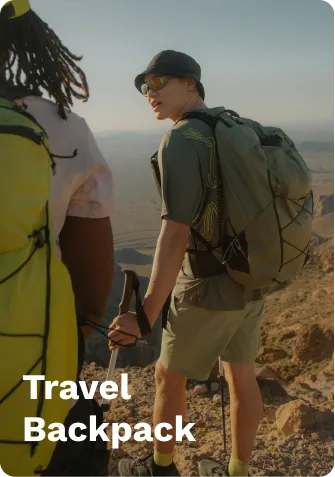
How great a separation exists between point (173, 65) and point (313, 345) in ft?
12.2

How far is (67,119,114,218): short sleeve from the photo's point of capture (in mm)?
1319

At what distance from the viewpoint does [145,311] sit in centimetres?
204

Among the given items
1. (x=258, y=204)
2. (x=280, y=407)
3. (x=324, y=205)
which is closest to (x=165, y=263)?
(x=258, y=204)

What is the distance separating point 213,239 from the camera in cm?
222

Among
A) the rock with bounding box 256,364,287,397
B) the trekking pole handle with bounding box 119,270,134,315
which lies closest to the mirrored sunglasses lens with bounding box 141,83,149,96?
the trekking pole handle with bounding box 119,270,134,315

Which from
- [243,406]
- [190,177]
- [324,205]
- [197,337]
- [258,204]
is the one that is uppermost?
[190,177]

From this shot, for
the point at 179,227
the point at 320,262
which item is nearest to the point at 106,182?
the point at 179,227

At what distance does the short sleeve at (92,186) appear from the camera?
1319mm

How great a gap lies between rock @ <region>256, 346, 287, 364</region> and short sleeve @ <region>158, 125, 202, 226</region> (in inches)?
145

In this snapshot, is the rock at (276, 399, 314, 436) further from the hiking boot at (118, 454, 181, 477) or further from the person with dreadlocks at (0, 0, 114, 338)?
the person with dreadlocks at (0, 0, 114, 338)

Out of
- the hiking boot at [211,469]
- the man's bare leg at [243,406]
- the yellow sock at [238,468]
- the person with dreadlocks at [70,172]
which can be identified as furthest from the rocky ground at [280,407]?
the person with dreadlocks at [70,172]

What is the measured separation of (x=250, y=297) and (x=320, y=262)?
6947mm

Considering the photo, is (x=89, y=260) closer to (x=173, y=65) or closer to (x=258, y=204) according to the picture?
(x=258, y=204)

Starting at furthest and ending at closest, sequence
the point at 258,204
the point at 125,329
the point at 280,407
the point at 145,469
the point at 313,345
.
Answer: the point at 313,345 < the point at 280,407 < the point at 145,469 < the point at 258,204 < the point at 125,329
